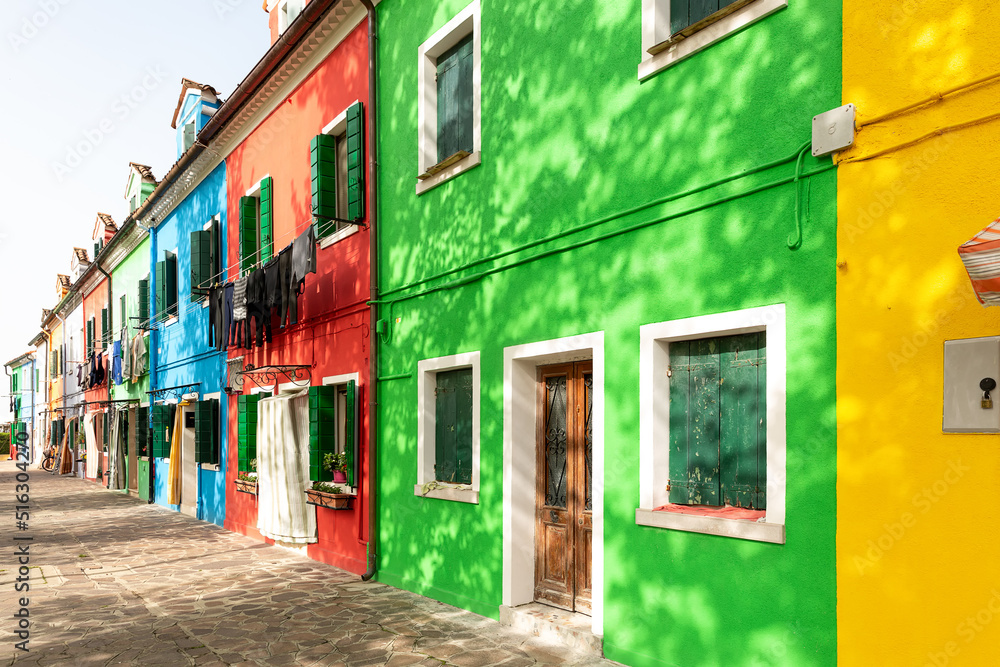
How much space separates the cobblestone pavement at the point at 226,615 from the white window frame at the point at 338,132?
4312 millimetres

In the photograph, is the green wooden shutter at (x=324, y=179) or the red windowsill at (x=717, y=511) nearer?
the red windowsill at (x=717, y=511)

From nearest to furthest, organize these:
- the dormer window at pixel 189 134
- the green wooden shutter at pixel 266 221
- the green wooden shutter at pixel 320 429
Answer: the green wooden shutter at pixel 320 429 < the green wooden shutter at pixel 266 221 < the dormer window at pixel 189 134

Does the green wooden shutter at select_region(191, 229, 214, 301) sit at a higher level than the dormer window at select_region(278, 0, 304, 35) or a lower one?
lower

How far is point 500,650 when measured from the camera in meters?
6.03

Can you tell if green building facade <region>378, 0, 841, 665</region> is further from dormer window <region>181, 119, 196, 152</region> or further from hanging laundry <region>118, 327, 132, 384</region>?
hanging laundry <region>118, 327, 132, 384</region>

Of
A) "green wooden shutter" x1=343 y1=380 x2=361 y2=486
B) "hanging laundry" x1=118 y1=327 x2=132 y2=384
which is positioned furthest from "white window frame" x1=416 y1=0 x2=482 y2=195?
"hanging laundry" x1=118 y1=327 x2=132 y2=384

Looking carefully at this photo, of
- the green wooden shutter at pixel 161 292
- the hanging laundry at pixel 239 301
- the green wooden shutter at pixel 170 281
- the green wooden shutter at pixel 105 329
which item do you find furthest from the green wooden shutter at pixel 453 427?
the green wooden shutter at pixel 105 329

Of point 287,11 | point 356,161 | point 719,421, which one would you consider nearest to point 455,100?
point 356,161

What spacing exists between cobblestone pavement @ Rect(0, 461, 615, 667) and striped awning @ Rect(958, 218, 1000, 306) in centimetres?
369

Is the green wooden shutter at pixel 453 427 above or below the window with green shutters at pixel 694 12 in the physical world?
below

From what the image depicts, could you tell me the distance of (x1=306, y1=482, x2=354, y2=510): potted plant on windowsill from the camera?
9.62 metres

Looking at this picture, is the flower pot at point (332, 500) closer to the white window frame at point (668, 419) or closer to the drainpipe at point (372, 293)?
the drainpipe at point (372, 293)

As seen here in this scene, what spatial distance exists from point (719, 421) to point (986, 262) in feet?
6.95

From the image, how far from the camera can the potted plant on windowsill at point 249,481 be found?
12.6 m
